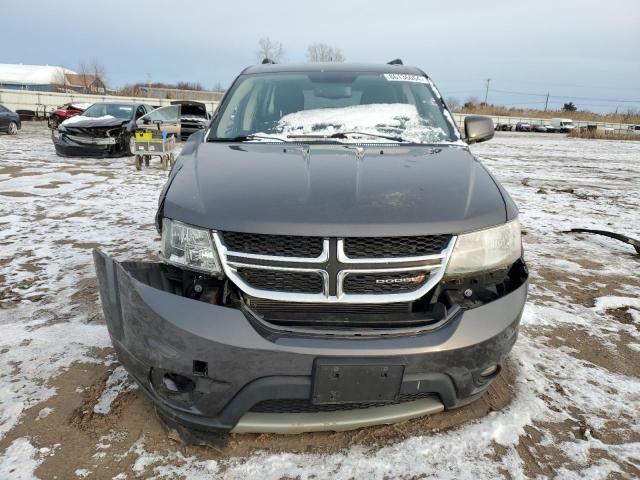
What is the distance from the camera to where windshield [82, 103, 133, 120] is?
41.1 feet

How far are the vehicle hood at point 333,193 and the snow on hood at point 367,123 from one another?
0.42m

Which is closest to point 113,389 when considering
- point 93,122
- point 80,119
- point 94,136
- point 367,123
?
point 367,123

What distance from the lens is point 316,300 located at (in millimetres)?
1818

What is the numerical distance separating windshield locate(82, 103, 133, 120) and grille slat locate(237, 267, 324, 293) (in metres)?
12.1

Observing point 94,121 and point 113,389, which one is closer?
point 113,389

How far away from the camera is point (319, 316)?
6.09 ft

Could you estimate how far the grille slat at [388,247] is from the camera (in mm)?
1809

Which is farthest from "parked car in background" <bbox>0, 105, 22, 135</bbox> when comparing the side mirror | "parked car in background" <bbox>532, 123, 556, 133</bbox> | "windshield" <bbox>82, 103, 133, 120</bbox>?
"parked car in background" <bbox>532, 123, 556, 133</bbox>

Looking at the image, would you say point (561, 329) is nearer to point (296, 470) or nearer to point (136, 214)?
point (296, 470)

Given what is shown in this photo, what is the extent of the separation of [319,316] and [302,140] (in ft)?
4.33

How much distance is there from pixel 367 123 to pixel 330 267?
1.53m

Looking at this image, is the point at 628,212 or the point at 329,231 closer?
the point at 329,231

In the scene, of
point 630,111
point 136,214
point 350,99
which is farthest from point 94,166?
point 630,111

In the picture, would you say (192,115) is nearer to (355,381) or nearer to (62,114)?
(62,114)
